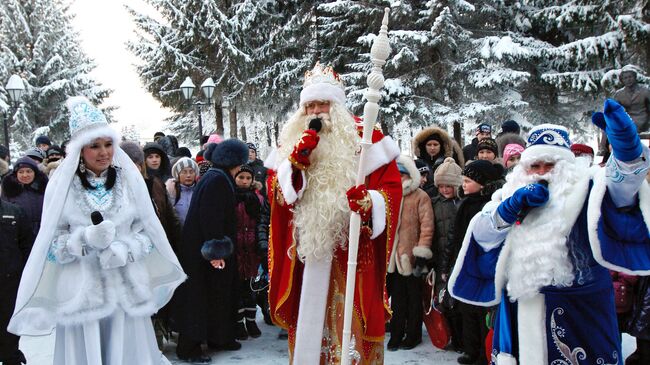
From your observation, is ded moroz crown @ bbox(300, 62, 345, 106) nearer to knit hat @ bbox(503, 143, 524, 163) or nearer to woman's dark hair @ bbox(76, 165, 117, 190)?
woman's dark hair @ bbox(76, 165, 117, 190)

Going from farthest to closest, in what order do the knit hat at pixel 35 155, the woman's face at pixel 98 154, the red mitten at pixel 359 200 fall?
the knit hat at pixel 35 155 → the woman's face at pixel 98 154 → the red mitten at pixel 359 200

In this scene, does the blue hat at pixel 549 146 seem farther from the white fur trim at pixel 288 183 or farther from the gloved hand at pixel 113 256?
the gloved hand at pixel 113 256

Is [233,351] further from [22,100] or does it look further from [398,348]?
[22,100]

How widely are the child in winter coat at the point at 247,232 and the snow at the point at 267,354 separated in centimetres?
41

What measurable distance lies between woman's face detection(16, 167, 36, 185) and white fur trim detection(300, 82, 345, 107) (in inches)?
164

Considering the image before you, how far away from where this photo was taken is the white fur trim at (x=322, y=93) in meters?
4.12

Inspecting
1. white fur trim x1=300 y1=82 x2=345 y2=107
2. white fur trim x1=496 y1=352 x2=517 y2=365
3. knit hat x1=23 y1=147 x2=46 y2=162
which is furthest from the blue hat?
knit hat x1=23 y1=147 x2=46 y2=162

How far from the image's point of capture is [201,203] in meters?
5.57

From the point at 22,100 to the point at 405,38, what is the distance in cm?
1892

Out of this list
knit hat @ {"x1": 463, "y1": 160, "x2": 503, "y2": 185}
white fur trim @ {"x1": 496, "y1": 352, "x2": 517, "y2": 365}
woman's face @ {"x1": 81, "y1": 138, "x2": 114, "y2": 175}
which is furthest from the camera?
knit hat @ {"x1": 463, "y1": 160, "x2": 503, "y2": 185}

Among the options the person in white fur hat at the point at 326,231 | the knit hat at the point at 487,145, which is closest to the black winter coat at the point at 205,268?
the person in white fur hat at the point at 326,231

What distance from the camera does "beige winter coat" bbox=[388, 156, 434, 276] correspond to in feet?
19.0

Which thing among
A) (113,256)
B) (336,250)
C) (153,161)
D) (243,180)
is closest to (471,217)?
(336,250)

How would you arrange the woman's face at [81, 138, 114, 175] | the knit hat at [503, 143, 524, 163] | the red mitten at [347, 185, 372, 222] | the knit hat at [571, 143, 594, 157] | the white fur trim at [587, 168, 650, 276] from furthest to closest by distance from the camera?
the knit hat at [503, 143, 524, 163], the knit hat at [571, 143, 594, 157], the woman's face at [81, 138, 114, 175], the red mitten at [347, 185, 372, 222], the white fur trim at [587, 168, 650, 276]
